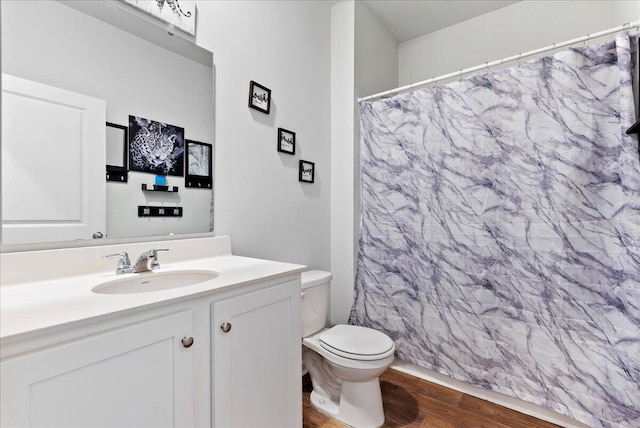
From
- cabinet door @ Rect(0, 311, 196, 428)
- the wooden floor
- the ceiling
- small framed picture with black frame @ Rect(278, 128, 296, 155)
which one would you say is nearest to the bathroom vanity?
cabinet door @ Rect(0, 311, 196, 428)

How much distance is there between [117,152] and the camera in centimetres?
118

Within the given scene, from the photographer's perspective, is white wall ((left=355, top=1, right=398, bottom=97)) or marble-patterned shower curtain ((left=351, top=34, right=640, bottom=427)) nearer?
marble-patterned shower curtain ((left=351, top=34, right=640, bottom=427))

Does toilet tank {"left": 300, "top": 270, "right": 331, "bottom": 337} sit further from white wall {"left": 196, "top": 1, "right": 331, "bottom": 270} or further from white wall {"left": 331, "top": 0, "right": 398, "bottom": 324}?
white wall {"left": 331, "top": 0, "right": 398, "bottom": 324}

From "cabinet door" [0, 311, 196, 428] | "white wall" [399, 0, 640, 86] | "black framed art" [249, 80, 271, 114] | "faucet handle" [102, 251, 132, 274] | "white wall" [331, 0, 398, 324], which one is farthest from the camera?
"white wall" [331, 0, 398, 324]

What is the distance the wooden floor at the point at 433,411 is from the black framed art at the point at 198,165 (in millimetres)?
1366

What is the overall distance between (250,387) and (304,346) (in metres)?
0.80

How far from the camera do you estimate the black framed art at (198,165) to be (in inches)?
55.6

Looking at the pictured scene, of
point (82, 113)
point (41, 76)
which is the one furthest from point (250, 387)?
point (41, 76)

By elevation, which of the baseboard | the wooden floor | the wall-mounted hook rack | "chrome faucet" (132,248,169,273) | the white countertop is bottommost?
the wooden floor

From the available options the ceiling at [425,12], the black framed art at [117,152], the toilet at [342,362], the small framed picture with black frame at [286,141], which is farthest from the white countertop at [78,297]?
the ceiling at [425,12]

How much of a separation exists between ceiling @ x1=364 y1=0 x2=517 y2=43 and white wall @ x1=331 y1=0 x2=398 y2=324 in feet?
0.45

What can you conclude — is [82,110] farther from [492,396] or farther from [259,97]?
[492,396]

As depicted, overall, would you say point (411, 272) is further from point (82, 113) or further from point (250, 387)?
point (82, 113)

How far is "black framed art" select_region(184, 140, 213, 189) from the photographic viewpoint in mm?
1413
